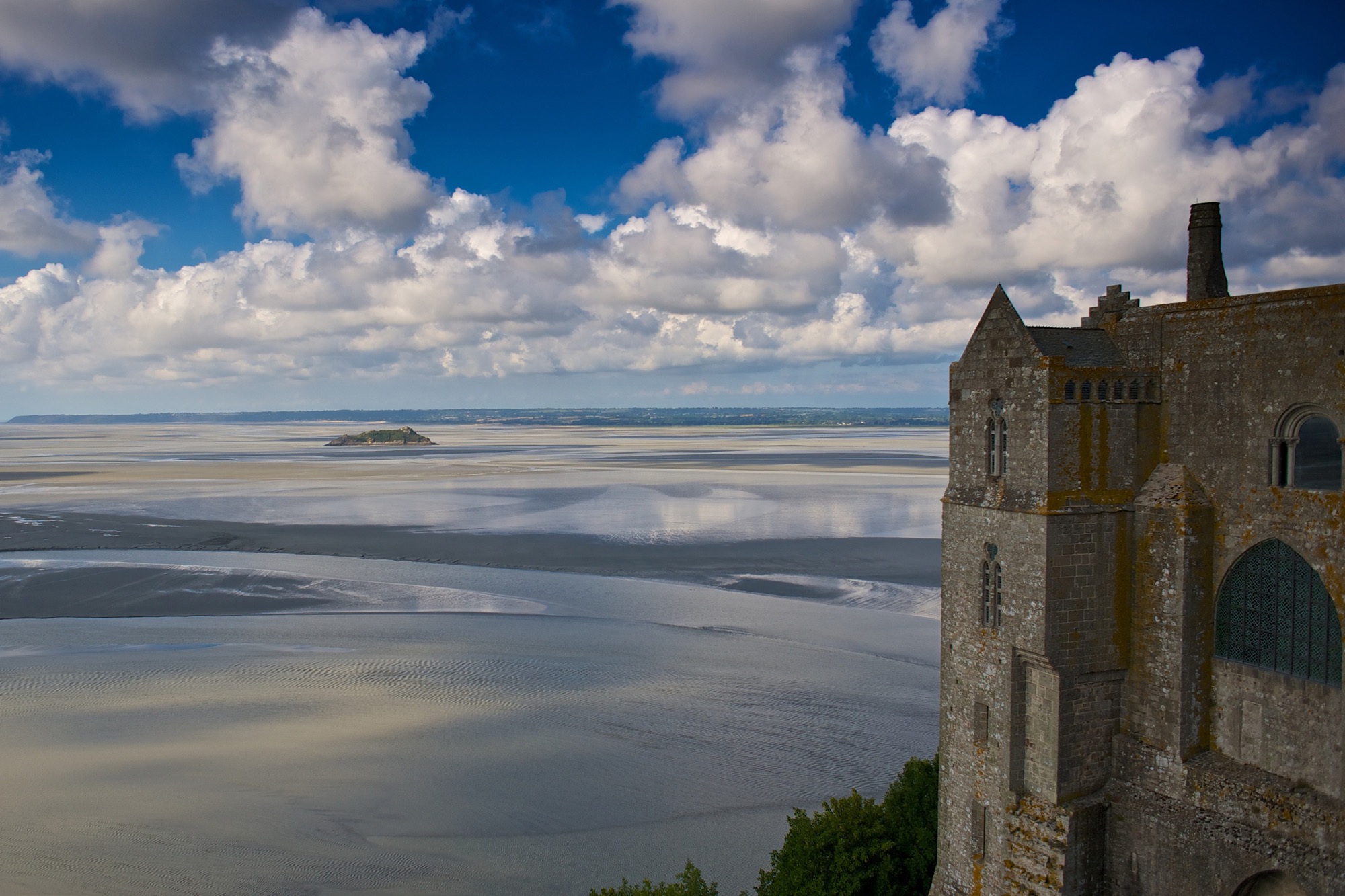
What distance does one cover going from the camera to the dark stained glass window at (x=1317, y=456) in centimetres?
1081

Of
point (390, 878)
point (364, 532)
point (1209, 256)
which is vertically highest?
point (1209, 256)

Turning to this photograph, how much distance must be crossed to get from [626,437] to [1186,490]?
178816 mm

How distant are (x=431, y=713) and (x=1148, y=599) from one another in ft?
59.5

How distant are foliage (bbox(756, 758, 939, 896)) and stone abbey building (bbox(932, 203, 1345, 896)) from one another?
1005 mm

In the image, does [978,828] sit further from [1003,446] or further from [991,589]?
[1003,446]

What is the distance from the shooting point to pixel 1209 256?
13656mm

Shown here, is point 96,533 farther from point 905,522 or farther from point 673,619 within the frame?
point 905,522

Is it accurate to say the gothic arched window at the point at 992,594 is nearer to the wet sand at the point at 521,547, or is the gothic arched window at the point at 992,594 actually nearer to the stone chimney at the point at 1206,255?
the stone chimney at the point at 1206,255

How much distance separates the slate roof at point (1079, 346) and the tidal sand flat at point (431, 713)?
10835mm

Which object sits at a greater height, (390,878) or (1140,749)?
(1140,749)

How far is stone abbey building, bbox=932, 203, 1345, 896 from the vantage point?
36.8ft

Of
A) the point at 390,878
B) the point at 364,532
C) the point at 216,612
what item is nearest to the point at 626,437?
the point at 364,532

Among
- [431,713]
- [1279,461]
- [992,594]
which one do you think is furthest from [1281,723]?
[431,713]

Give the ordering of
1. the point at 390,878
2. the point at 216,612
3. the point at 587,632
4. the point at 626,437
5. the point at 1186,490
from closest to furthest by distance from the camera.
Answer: the point at 1186,490 < the point at 390,878 < the point at 587,632 < the point at 216,612 < the point at 626,437
